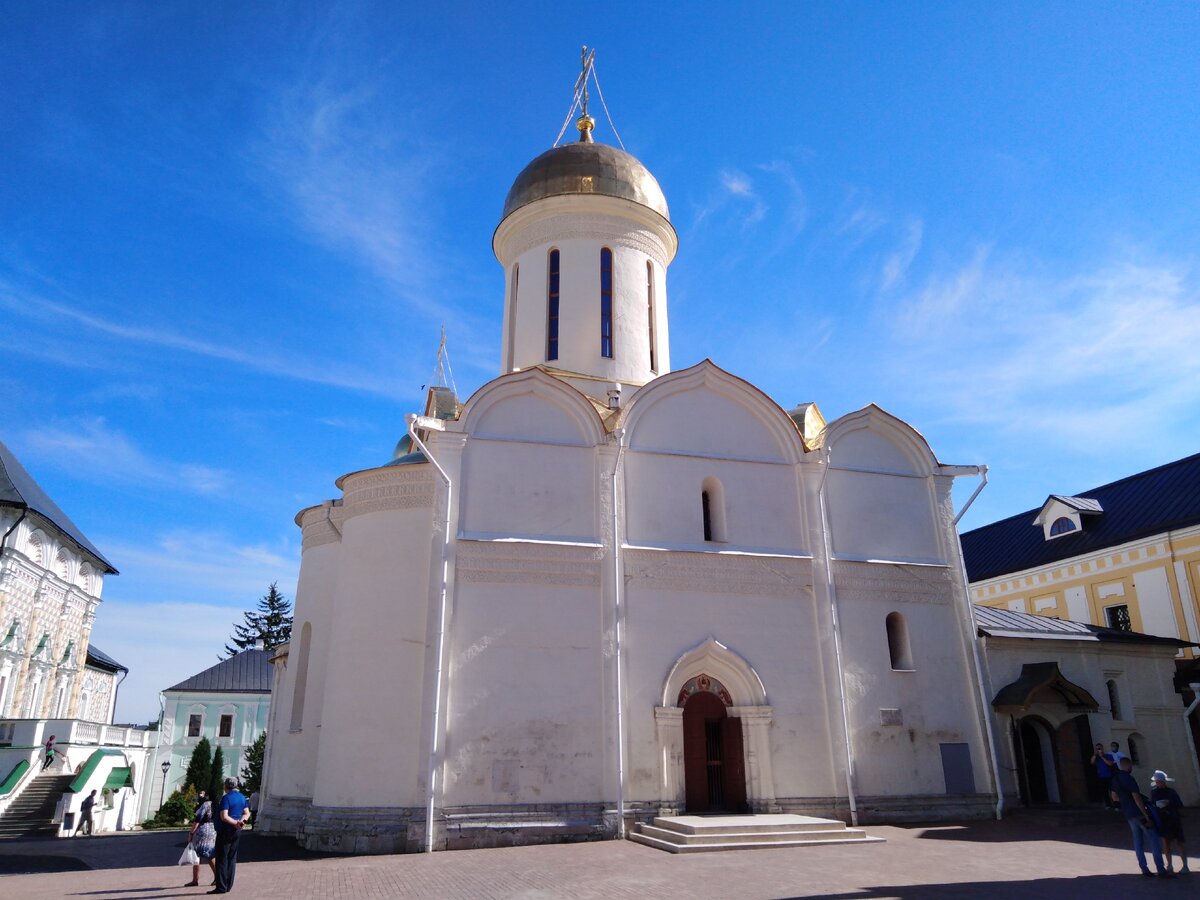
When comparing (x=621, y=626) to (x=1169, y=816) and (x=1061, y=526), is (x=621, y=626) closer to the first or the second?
(x=1169, y=816)

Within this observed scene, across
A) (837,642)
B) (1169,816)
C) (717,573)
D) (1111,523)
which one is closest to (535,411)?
(717,573)

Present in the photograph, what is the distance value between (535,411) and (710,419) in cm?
323

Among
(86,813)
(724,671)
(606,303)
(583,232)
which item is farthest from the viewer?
(86,813)

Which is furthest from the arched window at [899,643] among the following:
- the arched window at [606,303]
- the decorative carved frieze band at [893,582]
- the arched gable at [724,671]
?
the arched window at [606,303]

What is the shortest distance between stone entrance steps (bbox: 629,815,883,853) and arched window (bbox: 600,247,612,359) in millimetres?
8715

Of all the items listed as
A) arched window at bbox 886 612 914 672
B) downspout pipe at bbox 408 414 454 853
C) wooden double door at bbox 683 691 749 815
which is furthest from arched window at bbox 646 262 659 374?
wooden double door at bbox 683 691 749 815

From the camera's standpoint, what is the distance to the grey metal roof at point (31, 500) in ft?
73.4

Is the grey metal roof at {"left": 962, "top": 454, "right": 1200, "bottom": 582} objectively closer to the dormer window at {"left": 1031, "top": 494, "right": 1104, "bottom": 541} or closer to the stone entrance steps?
the dormer window at {"left": 1031, "top": 494, "right": 1104, "bottom": 541}

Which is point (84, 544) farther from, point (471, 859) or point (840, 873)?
point (840, 873)

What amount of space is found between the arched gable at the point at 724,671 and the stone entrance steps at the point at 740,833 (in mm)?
1893

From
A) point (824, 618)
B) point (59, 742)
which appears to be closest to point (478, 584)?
point (824, 618)

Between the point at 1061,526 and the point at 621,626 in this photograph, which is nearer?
the point at 621,626

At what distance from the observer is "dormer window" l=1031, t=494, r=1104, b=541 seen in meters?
22.9

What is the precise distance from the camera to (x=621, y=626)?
12789 millimetres
